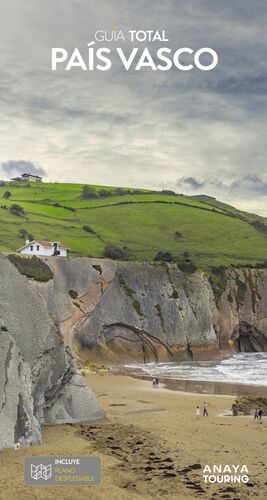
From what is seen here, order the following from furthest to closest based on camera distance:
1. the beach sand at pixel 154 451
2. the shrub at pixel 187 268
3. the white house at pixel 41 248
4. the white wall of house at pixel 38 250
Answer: the white wall of house at pixel 38 250 → the white house at pixel 41 248 → the shrub at pixel 187 268 → the beach sand at pixel 154 451

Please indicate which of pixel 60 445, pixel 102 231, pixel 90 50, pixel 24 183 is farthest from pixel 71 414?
pixel 24 183

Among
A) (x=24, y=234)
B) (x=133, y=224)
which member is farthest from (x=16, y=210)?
(x=133, y=224)

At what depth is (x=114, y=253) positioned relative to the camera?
357ft

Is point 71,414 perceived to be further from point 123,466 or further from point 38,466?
point 38,466

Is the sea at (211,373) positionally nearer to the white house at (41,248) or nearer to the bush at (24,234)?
the white house at (41,248)

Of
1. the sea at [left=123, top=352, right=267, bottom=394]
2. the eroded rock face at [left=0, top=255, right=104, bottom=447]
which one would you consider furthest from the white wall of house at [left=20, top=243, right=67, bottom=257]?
the eroded rock face at [left=0, top=255, right=104, bottom=447]

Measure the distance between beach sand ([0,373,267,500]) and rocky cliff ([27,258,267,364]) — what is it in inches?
1087

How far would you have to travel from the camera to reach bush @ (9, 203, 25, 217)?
4867 inches

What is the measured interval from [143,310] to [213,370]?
588 inches

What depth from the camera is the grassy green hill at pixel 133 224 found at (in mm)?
116494

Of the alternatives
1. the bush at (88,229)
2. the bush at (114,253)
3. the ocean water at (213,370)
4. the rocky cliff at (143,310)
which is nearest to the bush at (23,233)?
the bush at (114,253)

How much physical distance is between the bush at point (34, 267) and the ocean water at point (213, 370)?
14.7 m

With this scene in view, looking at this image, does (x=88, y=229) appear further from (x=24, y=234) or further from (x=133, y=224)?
(x=24, y=234)

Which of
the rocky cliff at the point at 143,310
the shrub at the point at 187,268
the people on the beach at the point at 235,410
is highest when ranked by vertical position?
the shrub at the point at 187,268
